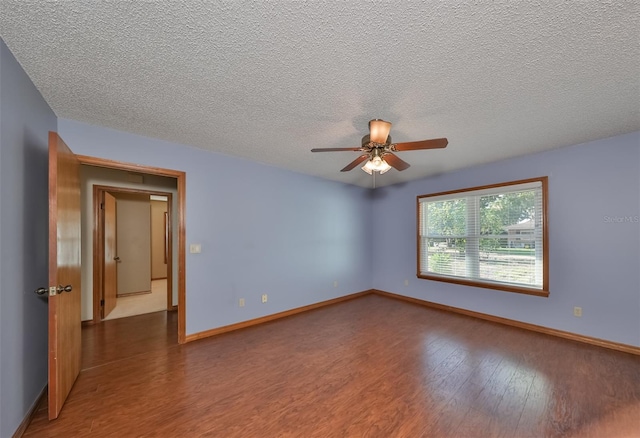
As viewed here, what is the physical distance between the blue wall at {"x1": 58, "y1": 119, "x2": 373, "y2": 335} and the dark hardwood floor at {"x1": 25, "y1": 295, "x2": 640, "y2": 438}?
0.60 meters

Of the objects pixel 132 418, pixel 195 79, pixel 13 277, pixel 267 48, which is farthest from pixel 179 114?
pixel 132 418

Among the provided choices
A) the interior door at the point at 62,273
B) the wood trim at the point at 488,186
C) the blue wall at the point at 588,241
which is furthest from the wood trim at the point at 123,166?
the wood trim at the point at 488,186

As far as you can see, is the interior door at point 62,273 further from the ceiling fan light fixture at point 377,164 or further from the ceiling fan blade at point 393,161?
the ceiling fan blade at point 393,161

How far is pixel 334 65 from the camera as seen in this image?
160 centimetres

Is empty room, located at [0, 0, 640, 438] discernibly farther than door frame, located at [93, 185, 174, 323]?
No

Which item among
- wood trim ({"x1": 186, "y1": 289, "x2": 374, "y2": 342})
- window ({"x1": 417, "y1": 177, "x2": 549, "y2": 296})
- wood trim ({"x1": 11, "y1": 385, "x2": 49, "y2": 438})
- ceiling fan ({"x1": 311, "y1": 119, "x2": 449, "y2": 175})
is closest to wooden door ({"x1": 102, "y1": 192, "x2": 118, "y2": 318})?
wood trim ({"x1": 186, "y1": 289, "x2": 374, "y2": 342})

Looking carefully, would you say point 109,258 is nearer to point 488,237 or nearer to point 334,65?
point 334,65

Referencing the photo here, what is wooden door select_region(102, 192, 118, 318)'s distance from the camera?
12.5 ft

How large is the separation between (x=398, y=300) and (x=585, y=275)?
2.72 metres

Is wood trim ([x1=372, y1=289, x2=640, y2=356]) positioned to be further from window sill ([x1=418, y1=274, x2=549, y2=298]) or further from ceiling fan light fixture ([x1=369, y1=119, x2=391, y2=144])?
ceiling fan light fixture ([x1=369, y1=119, x2=391, y2=144])

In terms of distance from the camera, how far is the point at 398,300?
4938 mm

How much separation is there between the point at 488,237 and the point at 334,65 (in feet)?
12.0

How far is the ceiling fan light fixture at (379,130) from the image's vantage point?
6.64 ft

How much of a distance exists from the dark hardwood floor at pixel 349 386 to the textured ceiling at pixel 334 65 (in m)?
2.40
